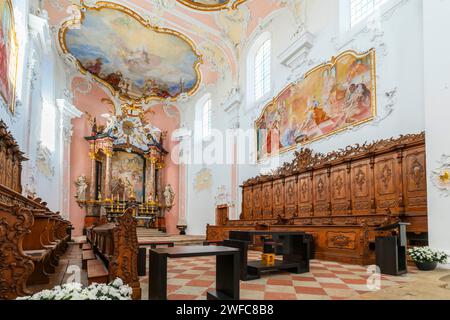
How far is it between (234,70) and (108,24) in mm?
5855

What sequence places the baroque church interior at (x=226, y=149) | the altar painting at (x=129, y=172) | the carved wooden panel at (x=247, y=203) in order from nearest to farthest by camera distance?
the baroque church interior at (x=226, y=149)
the carved wooden panel at (x=247, y=203)
the altar painting at (x=129, y=172)

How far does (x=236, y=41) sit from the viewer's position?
14.2 meters

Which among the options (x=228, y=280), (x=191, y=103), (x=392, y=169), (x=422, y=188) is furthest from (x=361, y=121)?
(x=191, y=103)

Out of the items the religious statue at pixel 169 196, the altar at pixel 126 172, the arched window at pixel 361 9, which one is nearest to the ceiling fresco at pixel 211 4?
the arched window at pixel 361 9

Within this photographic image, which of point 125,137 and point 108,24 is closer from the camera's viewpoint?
point 108,24

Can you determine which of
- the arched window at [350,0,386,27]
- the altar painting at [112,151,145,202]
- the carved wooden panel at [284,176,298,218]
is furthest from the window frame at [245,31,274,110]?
the altar painting at [112,151,145,202]

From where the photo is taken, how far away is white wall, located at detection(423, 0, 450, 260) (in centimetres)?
521

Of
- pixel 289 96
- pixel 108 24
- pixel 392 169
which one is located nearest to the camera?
pixel 392 169

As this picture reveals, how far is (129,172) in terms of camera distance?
17.8 metres

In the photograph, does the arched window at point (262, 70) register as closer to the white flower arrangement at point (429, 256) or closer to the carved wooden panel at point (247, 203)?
the carved wooden panel at point (247, 203)

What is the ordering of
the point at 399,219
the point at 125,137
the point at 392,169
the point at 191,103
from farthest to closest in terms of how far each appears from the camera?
the point at 191,103, the point at 125,137, the point at 392,169, the point at 399,219

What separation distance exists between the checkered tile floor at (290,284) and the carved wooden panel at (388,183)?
1.89m

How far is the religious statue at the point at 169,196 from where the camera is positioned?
18172mm
